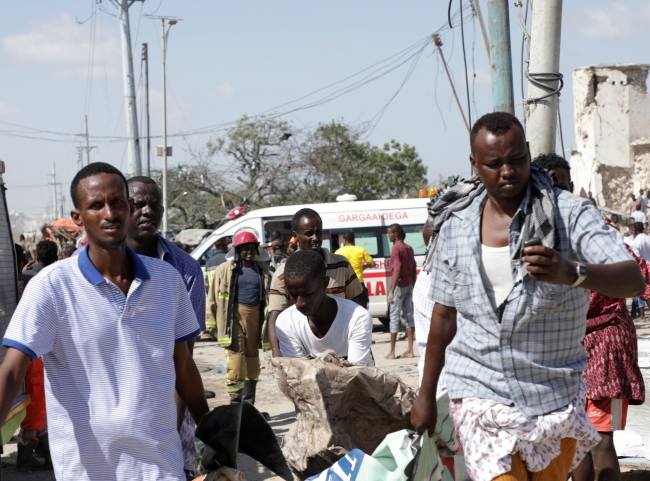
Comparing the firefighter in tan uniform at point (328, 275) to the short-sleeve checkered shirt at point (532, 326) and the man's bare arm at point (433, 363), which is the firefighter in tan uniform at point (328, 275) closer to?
the man's bare arm at point (433, 363)

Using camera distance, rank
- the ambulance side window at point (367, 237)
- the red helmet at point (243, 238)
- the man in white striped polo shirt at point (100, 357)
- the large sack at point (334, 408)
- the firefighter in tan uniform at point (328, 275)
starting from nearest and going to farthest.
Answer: the man in white striped polo shirt at point (100, 357)
the large sack at point (334, 408)
the firefighter in tan uniform at point (328, 275)
the red helmet at point (243, 238)
the ambulance side window at point (367, 237)

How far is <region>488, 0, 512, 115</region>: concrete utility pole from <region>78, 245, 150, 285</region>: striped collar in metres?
5.18

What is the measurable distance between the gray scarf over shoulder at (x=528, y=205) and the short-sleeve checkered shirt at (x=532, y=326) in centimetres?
6

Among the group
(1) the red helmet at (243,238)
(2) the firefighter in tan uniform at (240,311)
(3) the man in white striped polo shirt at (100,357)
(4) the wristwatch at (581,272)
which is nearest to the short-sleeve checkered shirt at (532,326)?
(4) the wristwatch at (581,272)

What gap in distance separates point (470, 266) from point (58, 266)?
4.99ft

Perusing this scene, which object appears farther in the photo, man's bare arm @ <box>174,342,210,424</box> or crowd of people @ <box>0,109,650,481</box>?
man's bare arm @ <box>174,342,210,424</box>

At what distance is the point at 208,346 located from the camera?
1487 cm

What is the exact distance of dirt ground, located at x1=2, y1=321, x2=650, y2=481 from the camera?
649 centimetres

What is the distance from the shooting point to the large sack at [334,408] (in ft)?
12.2

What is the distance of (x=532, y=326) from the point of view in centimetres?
308

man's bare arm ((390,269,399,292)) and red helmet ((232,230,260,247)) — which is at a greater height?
red helmet ((232,230,260,247))

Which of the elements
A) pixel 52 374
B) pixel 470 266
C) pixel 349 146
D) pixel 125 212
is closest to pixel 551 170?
pixel 470 266

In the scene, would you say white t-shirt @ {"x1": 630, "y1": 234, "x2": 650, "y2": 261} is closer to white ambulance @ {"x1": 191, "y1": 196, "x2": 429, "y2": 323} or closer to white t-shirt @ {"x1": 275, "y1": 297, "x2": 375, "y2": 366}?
white ambulance @ {"x1": 191, "y1": 196, "x2": 429, "y2": 323}

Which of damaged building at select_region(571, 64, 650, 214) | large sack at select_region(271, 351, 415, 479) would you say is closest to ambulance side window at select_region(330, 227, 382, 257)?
large sack at select_region(271, 351, 415, 479)
